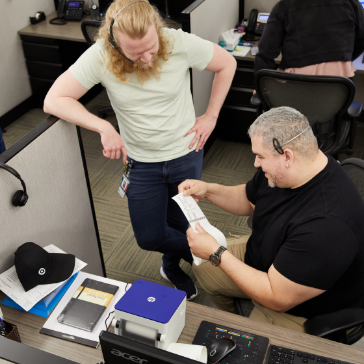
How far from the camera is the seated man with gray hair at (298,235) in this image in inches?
48.6

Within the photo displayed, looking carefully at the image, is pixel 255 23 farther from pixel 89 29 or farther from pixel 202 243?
pixel 202 243

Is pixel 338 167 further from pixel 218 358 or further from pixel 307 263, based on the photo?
pixel 218 358

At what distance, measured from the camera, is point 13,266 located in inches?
51.2

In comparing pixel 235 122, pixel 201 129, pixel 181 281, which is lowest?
pixel 181 281

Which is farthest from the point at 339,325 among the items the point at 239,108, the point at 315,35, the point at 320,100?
the point at 239,108

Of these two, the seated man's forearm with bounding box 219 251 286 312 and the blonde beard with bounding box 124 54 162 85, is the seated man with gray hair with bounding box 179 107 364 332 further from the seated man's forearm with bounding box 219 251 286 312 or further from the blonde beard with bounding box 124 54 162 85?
the blonde beard with bounding box 124 54 162 85

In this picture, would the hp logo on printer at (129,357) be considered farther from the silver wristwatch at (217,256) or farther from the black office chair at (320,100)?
the black office chair at (320,100)

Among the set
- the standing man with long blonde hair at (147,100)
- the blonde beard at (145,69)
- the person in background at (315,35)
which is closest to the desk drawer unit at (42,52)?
the person in background at (315,35)

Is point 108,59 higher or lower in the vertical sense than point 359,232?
higher

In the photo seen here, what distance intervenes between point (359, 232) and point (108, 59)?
3.33ft

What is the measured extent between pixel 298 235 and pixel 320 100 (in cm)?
112

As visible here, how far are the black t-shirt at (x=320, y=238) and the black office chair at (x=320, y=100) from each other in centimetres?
80

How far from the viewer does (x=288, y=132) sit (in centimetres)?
129

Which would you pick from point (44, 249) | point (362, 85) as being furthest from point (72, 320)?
point (362, 85)
